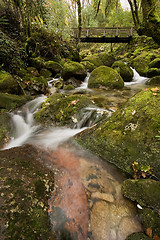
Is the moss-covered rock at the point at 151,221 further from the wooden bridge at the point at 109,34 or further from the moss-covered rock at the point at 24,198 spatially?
the wooden bridge at the point at 109,34

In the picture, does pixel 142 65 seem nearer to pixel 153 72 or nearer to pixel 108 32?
pixel 153 72

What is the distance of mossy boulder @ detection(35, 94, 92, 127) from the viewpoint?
13.6ft

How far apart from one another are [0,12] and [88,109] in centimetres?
1131

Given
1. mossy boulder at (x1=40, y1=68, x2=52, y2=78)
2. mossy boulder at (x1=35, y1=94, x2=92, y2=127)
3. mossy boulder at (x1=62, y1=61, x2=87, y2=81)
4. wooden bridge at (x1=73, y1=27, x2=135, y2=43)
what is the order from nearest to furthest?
1. mossy boulder at (x1=35, y1=94, x2=92, y2=127)
2. mossy boulder at (x1=62, y1=61, x2=87, y2=81)
3. mossy boulder at (x1=40, y1=68, x2=52, y2=78)
4. wooden bridge at (x1=73, y1=27, x2=135, y2=43)

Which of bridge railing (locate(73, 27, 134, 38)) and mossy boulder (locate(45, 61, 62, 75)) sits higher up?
A: bridge railing (locate(73, 27, 134, 38))

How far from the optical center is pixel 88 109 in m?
4.36

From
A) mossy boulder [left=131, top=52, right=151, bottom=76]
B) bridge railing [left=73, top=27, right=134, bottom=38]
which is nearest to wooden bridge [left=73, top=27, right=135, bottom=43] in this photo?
bridge railing [left=73, top=27, right=134, bottom=38]

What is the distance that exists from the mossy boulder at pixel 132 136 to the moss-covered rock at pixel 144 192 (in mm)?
360

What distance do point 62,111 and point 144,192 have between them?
3105mm

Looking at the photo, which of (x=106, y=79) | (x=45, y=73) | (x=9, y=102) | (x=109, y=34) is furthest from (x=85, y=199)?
(x=109, y=34)

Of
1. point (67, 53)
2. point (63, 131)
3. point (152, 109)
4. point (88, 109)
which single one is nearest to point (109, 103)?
point (88, 109)

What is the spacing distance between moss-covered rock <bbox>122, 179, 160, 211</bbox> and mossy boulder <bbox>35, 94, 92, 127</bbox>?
8.02 ft

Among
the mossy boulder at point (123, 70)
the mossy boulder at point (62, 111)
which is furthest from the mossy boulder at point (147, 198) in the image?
the mossy boulder at point (123, 70)

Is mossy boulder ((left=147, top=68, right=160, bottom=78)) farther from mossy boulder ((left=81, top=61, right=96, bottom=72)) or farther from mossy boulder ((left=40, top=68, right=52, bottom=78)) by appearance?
mossy boulder ((left=40, top=68, right=52, bottom=78))
